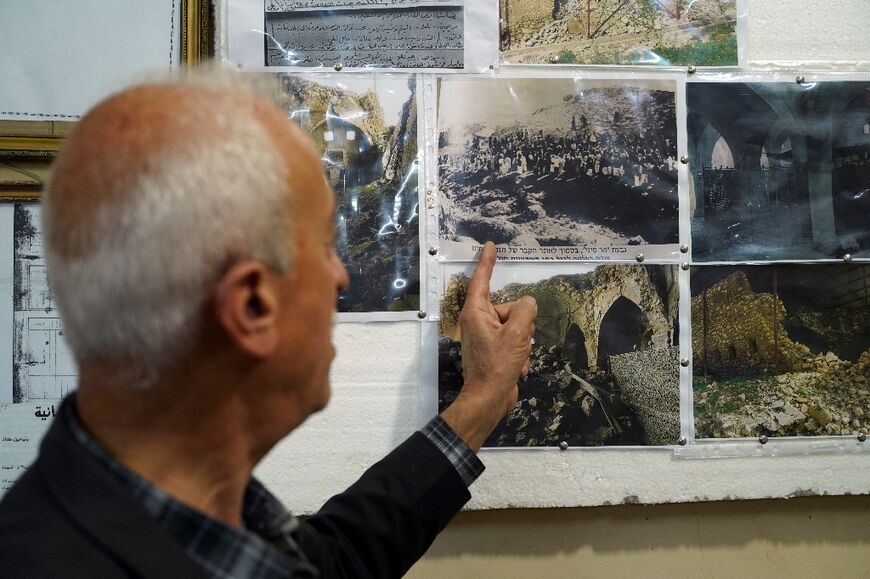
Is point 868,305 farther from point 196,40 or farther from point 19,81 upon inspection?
point 19,81

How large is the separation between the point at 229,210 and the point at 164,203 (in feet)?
0.13

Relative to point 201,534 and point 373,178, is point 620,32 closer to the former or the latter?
point 373,178

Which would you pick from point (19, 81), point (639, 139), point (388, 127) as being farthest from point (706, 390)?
point (19, 81)

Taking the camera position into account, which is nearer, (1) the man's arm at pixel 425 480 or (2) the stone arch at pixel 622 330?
(1) the man's arm at pixel 425 480

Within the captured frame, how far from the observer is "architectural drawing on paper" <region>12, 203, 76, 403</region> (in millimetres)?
979

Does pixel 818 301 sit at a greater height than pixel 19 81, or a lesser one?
lesser

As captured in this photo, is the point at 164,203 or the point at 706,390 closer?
the point at 164,203

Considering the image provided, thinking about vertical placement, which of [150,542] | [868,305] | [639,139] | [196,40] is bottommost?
[150,542]

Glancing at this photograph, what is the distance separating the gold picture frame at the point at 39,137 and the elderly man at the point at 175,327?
1.66 ft

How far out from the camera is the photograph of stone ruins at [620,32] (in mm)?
987

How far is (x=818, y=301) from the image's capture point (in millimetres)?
1023

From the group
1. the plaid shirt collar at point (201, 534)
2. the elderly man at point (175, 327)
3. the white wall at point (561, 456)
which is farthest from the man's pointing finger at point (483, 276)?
the plaid shirt collar at point (201, 534)

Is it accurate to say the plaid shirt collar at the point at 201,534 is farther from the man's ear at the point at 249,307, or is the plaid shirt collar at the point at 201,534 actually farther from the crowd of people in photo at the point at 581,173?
the crowd of people in photo at the point at 581,173

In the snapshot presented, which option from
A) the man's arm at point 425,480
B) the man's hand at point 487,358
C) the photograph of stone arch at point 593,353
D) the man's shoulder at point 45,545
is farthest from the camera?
the photograph of stone arch at point 593,353
